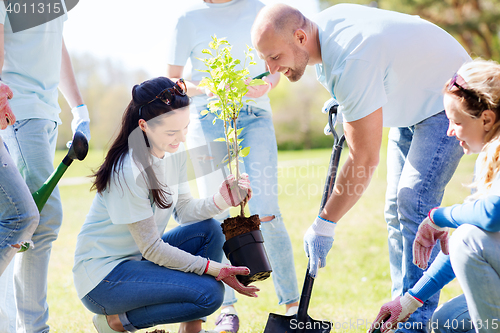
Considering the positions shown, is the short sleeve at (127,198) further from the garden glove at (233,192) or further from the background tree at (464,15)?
the background tree at (464,15)

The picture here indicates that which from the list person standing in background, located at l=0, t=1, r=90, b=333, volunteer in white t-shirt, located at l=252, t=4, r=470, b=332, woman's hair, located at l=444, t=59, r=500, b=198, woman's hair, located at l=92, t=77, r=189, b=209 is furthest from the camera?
person standing in background, located at l=0, t=1, r=90, b=333

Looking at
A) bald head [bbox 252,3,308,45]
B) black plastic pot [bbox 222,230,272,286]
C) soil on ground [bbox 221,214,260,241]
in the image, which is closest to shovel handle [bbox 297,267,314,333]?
black plastic pot [bbox 222,230,272,286]

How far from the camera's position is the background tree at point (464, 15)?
11870 millimetres

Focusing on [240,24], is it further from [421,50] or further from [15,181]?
[15,181]

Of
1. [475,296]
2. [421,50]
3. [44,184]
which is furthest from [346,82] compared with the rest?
[44,184]

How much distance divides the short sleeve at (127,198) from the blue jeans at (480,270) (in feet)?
3.90

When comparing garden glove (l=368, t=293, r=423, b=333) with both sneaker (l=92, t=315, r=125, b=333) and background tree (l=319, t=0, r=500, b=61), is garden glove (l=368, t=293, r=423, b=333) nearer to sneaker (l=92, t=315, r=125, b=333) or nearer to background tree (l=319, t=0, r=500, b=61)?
sneaker (l=92, t=315, r=125, b=333)

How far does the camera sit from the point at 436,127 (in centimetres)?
195

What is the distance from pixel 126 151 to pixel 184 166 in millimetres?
361

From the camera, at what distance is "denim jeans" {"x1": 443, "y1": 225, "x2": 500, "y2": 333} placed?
145 cm

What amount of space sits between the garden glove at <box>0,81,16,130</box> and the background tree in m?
11.7

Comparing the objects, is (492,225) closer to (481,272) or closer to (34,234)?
(481,272)

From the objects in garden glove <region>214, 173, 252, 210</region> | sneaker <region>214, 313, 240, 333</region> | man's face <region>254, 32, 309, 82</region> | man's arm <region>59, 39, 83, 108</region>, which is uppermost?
man's face <region>254, 32, 309, 82</region>

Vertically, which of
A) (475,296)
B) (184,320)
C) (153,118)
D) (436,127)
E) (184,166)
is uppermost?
(153,118)
